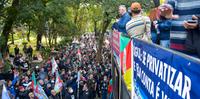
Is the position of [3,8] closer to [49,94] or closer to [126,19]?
[49,94]

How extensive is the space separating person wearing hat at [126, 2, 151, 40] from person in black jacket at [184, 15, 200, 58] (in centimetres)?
275

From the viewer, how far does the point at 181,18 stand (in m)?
4.52

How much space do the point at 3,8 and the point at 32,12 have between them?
5.63 feet

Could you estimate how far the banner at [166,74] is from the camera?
270 cm

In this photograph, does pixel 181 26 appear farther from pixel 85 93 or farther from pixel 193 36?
pixel 85 93

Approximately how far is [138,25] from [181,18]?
2.33 meters

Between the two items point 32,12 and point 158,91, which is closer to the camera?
point 158,91

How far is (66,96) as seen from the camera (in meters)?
19.9

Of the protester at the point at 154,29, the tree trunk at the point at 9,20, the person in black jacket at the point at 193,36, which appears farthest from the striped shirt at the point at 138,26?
the tree trunk at the point at 9,20

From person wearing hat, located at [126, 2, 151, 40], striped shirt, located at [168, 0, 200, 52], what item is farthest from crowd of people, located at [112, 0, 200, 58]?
person wearing hat, located at [126, 2, 151, 40]

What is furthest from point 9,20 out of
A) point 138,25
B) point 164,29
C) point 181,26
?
point 181,26

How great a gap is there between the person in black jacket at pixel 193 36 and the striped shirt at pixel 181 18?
0.94ft

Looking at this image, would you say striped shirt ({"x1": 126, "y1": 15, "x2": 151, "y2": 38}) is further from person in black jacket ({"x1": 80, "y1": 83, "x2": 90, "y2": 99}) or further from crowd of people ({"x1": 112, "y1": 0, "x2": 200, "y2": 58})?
person in black jacket ({"x1": 80, "y1": 83, "x2": 90, "y2": 99})

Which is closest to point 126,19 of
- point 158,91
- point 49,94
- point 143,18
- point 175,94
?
point 143,18
